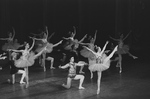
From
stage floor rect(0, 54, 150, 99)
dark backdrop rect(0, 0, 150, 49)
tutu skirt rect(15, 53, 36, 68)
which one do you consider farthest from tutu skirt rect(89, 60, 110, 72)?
dark backdrop rect(0, 0, 150, 49)

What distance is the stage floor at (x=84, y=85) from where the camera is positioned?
699 cm

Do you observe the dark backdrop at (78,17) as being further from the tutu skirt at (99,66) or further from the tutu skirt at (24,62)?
the tutu skirt at (99,66)

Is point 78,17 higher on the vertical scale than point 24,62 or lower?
higher

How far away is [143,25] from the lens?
17656 millimetres

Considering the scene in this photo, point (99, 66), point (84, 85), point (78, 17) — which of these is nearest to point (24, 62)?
point (84, 85)

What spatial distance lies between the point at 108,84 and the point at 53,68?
12.0 feet

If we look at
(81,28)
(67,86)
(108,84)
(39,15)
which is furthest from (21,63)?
(39,15)

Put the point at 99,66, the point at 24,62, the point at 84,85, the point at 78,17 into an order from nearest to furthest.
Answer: the point at 99,66, the point at 24,62, the point at 84,85, the point at 78,17

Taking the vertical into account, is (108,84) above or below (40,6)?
below

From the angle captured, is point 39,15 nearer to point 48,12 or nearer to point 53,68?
point 48,12

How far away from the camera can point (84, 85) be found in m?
8.13

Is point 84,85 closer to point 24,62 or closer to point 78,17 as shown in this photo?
point 24,62

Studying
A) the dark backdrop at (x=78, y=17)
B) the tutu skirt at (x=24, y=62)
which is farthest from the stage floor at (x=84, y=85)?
the dark backdrop at (x=78, y=17)

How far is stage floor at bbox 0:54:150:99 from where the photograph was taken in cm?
699
